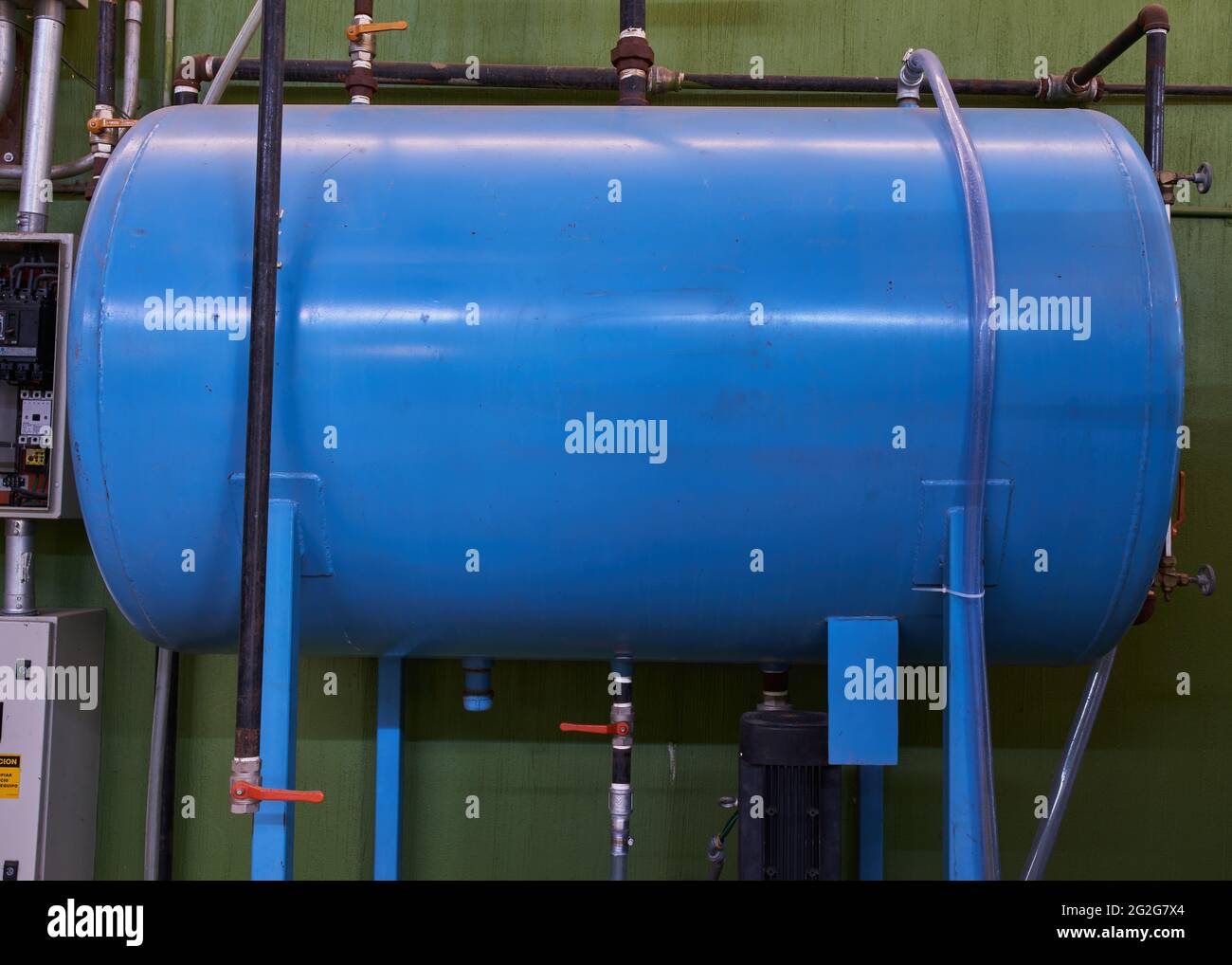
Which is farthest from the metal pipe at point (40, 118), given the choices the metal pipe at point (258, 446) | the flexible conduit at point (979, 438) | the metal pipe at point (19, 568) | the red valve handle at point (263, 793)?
the flexible conduit at point (979, 438)

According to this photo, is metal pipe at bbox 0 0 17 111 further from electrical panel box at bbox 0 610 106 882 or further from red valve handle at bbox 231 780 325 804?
red valve handle at bbox 231 780 325 804

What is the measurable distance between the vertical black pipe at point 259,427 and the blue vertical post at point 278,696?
0.04 m

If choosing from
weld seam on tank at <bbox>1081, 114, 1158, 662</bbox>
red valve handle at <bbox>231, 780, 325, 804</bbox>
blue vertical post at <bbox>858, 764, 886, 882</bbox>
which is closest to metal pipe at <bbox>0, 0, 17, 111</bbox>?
red valve handle at <bbox>231, 780, 325, 804</bbox>

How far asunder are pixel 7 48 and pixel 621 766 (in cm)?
185

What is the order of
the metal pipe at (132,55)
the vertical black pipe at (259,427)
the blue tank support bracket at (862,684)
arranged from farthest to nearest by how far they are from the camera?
the metal pipe at (132,55), the blue tank support bracket at (862,684), the vertical black pipe at (259,427)

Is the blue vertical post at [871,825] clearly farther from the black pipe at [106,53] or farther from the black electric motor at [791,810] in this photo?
the black pipe at [106,53]

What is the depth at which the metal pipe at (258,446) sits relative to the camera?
1091 mm

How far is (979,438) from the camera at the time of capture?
3.70ft

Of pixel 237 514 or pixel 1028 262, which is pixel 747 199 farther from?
pixel 237 514

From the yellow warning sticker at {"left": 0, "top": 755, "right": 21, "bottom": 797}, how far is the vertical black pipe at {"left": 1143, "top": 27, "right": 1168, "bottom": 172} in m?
2.33

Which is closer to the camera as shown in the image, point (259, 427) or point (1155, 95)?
point (259, 427)

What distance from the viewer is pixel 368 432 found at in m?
1.16

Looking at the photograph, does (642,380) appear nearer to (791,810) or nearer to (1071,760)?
(791,810)

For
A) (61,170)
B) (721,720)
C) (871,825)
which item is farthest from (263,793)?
(61,170)
